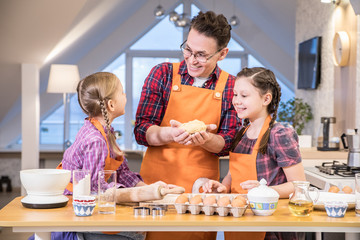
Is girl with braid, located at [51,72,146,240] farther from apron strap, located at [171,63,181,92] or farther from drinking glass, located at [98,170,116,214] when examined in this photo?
apron strap, located at [171,63,181,92]

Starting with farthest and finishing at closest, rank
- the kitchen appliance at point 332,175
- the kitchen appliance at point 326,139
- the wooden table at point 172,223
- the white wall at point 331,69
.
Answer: the white wall at point 331,69 < the kitchen appliance at point 326,139 < the kitchen appliance at point 332,175 < the wooden table at point 172,223

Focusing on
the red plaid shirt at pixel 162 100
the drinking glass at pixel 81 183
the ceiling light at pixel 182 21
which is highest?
the ceiling light at pixel 182 21

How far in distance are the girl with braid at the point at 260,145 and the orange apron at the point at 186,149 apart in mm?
128

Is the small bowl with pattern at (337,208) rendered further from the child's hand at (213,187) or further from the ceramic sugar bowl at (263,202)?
the child's hand at (213,187)

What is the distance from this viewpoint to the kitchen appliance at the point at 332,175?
9.04ft

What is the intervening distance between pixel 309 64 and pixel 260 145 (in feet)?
13.3

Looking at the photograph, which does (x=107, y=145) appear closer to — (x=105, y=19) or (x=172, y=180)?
(x=172, y=180)

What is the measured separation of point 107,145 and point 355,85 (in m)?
3.24

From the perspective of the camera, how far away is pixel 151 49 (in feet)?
32.6

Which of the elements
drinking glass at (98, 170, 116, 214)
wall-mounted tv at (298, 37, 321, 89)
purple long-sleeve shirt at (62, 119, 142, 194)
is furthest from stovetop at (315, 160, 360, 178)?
wall-mounted tv at (298, 37, 321, 89)

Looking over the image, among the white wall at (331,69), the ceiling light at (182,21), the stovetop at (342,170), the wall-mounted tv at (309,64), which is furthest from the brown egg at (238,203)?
the ceiling light at (182,21)

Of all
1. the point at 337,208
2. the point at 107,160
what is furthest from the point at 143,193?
the point at 337,208

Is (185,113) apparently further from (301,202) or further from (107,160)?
(301,202)

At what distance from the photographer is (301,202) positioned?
1.50 m
